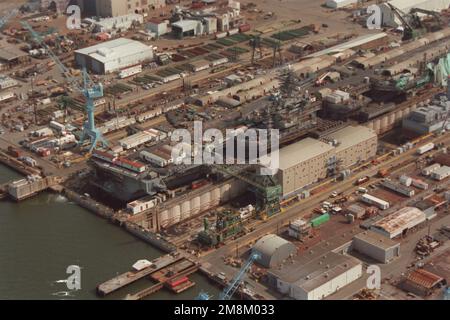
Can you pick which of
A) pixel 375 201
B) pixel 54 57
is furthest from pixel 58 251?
pixel 54 57

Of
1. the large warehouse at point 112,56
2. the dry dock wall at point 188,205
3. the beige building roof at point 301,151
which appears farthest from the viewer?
the large warehouse at point 112,56

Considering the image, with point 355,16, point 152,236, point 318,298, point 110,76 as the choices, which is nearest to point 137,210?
point 152,236

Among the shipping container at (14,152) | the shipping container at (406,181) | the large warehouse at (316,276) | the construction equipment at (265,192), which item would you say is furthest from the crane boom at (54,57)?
the large warehouse at (316,276)

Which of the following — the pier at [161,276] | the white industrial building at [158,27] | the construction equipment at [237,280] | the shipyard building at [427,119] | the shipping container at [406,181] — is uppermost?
the white industrial building at [158,27]

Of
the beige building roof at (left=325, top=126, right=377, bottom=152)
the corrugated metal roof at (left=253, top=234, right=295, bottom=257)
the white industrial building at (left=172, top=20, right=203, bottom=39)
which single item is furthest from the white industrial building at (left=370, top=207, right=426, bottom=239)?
the white industrial building at (left=172, top=20, right=203, bottom=39)

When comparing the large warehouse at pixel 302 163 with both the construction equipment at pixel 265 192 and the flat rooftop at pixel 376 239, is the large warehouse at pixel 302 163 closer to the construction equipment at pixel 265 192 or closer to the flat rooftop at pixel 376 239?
the construction equipment at pixel 265 192

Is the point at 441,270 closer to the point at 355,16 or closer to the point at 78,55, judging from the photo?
the point at 78,55
